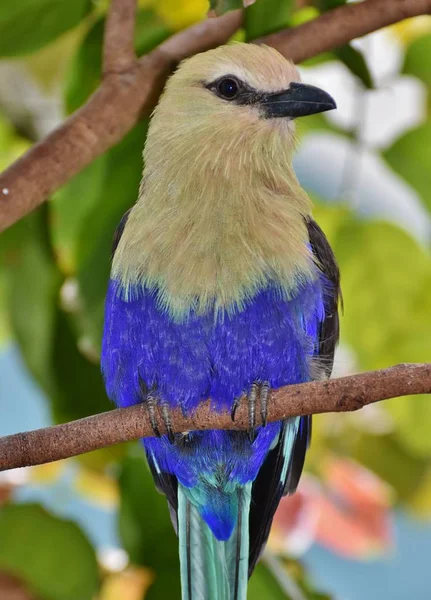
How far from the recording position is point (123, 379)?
168cm

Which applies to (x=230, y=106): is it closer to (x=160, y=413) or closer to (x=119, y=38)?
(x=119, y=38)

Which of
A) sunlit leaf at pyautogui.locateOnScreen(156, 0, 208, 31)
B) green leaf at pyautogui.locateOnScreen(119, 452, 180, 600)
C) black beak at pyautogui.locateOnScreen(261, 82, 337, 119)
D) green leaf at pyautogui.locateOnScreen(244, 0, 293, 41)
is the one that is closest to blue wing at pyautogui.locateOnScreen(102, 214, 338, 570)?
black beak at pyautogui.locateOnScreen(261, 82, 337, 119)

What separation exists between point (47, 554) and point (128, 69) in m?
1.07

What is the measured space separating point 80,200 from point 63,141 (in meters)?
0.66

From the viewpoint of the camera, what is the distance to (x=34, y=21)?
6.42 ft

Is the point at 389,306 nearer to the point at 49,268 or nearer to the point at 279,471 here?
the point at 279,471

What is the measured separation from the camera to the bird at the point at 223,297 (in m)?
1.56

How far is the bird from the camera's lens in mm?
1562

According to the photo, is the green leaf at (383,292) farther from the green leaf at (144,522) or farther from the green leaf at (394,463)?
the green leaf at (144,522)

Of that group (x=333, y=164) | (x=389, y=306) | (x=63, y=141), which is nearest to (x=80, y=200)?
(x=63, y=141)

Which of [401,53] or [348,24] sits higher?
[401,53]

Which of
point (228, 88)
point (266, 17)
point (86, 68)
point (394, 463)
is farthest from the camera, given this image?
point (394, 463)

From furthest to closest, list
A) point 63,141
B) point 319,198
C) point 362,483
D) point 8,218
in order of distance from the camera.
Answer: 1. point 362,483
2. point 319,198
3. point 63,141
4. point 8,218

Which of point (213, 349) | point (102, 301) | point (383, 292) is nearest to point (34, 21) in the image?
point (102, 301)
